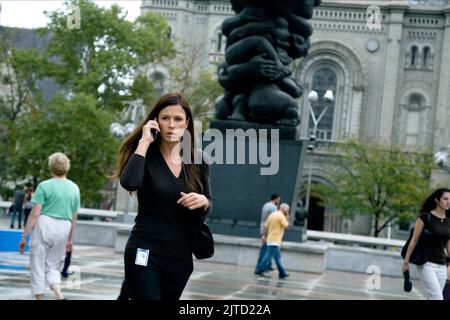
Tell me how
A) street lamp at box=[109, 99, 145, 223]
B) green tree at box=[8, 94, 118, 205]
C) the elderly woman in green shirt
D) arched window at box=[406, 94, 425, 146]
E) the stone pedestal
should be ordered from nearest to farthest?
1. the elderly woman in green shirt
2. the stone pedestal
3. street lamp at box=[109, 99, 145, 223]
4. green tree at box=[8, 94, 118, 205]
5. arched window at box=[406, 94, 425, 146]

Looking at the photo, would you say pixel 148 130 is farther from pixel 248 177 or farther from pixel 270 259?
pixel 248 177

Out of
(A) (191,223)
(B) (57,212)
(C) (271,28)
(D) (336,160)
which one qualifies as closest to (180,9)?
(D) (336,160)

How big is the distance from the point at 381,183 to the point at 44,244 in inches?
1343

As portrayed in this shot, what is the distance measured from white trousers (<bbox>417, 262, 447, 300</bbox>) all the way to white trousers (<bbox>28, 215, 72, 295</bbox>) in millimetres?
3507

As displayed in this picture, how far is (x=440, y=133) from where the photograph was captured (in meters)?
53.2

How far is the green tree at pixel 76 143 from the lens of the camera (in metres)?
38.5

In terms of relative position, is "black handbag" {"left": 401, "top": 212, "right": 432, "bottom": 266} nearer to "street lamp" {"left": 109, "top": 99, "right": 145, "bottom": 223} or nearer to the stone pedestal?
the stone pedestal

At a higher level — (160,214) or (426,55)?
(426,55)

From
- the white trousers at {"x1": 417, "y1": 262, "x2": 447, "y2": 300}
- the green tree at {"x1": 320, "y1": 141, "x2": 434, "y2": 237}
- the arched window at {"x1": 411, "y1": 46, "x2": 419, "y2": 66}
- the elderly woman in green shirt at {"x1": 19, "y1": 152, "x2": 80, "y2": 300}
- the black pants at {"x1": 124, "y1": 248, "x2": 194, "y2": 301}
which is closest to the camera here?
the black pants at {"x1": 124, "y1": 248, "x2": 194, "y2": 301}

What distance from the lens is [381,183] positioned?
4184cm

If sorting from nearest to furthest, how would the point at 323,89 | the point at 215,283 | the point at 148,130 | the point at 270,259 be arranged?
the point at 148,130 < the point at 215,283 < the point at 270,259 < the point at 323,89

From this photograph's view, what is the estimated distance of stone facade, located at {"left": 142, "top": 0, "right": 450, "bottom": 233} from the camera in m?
53.4

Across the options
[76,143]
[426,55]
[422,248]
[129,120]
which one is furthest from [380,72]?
[422,248]

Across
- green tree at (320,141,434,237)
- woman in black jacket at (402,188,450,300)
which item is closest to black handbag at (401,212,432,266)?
woman in black jacket at (402,188,450,300)
